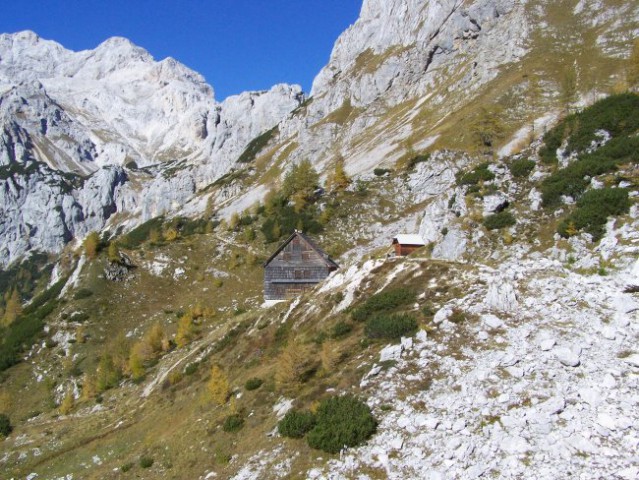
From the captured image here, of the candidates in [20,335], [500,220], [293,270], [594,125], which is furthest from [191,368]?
[594,125]

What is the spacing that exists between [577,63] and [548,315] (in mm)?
90006

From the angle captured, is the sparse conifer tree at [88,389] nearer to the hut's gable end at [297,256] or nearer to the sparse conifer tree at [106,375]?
the sparse conifer tree at [106,375]

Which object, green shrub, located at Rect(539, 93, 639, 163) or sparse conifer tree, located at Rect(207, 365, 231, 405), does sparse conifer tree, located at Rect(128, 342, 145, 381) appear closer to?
sparse conifer tree, located at Rect(207, 365, 231, 405)

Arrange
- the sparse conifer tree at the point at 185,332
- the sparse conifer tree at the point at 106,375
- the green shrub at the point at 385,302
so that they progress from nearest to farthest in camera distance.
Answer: the green shrub at the point at 385,302, the sparse conifer tree at the point at 106,375, the sparse conifer tree at the point at 185,332

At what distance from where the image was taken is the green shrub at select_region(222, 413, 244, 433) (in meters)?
23.5

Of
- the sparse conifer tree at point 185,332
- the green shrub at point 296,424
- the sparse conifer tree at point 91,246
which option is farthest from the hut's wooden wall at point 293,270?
the green shrub at point 296,424

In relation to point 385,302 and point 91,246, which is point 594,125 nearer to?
point 385,302

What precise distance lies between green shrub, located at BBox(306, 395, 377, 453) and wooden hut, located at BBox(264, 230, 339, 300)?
38957 mm

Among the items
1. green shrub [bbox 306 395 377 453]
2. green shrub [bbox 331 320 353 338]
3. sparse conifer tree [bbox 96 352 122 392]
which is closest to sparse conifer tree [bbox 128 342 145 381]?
sparse conifer tree [bbox 96 352 122 392]

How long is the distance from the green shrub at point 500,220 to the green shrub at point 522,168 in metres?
7.73

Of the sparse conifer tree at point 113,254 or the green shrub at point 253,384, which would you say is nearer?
the green shrub at point 253,384

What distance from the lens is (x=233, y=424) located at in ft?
77.9

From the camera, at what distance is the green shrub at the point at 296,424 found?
20219 mm

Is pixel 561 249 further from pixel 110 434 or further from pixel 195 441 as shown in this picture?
pixel 110 434
